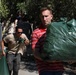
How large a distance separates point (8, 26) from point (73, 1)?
26.8 ft

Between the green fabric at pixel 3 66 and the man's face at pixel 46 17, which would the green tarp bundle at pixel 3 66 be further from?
the man's face at pixel 46 17

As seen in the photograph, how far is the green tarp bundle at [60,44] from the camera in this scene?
3652 millimetres

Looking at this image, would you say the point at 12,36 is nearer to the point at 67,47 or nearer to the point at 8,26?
the point at 67,47

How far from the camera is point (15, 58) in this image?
8.05m

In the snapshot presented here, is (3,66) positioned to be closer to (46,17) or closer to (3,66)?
(3,66)

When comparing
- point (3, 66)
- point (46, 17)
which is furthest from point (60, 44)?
point (3, 66)

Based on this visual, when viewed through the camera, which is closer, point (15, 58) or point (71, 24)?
point (71, 24)

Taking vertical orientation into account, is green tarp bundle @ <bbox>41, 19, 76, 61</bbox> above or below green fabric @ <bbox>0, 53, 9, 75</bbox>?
above

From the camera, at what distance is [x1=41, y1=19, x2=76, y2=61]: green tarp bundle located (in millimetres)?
3652

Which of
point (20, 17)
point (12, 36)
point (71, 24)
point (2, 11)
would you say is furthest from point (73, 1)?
point (20, 17)

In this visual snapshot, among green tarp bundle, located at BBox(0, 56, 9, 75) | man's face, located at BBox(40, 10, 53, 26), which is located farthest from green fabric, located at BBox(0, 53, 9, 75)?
man's face, located at BBox(40, 10, 53, 26)

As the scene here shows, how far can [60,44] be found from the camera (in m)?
3.68

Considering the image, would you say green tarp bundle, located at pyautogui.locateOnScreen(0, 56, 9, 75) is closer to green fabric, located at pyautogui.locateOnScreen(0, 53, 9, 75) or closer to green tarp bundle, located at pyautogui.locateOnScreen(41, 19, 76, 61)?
green fabric, located at pyautogui.locateOnScreen(0, 53, 9, 75)

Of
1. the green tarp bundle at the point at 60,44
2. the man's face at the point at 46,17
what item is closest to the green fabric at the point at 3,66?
the man's face at the point at 46,17
